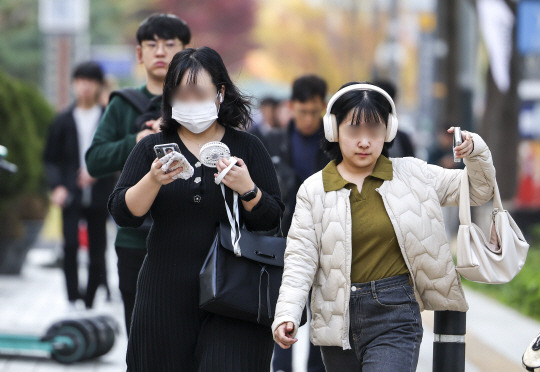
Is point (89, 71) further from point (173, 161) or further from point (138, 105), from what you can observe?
point (173, 161)

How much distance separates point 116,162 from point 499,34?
401 inches

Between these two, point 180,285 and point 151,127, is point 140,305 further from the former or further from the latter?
point 151,127

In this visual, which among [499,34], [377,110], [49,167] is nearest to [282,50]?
[499,34]

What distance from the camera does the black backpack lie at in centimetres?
518

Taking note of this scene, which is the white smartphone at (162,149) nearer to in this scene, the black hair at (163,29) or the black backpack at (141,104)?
the black backpack at (141,104)

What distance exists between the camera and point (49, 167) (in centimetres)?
912

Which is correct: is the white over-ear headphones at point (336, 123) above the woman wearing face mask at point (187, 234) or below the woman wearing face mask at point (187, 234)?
above

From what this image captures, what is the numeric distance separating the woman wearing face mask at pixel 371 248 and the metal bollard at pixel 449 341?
264mm

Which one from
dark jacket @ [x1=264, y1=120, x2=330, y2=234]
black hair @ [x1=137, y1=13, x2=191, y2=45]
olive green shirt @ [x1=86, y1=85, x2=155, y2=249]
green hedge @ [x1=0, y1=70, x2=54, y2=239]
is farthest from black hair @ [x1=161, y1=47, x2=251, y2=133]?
green hedge @ [x1=0, y1=70, x2=54, y2=239]

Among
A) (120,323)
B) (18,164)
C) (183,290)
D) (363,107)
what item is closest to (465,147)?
(363,107)

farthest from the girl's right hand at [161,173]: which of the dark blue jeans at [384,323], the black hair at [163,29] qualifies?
the black hair at [163,29]

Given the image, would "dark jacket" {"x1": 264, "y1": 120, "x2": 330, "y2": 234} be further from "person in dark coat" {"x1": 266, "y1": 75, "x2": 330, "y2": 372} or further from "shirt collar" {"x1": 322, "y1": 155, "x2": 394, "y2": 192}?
"shirt collar" {"x1": 322, "y1": 155, "x2": 394, "y2": 192}

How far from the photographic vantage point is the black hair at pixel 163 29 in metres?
5.38

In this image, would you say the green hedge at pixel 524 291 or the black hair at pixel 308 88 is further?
A: the green hedge at pixel 524 291
